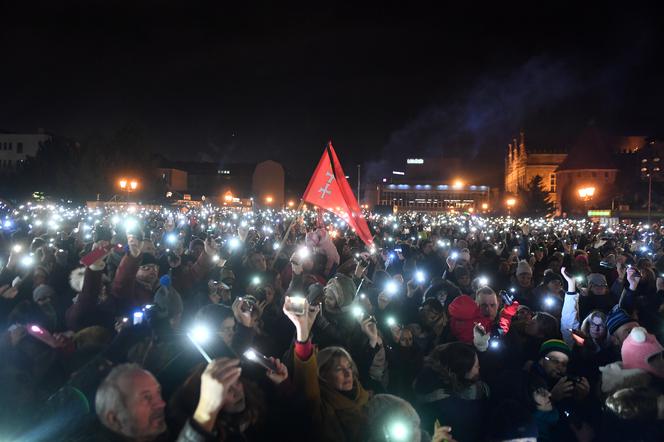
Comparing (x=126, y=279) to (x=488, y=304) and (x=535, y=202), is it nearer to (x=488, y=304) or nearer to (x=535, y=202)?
(x=488, y=304)

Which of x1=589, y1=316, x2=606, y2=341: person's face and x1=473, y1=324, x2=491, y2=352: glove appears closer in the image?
x1=473, y1=324, x2=491, y2=352: glove

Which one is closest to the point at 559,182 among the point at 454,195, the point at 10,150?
the point at 454,195

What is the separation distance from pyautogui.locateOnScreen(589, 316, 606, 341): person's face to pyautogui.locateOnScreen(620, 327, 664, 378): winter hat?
1.16m

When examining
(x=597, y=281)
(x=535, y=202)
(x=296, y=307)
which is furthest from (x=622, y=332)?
(x=535, y=202)

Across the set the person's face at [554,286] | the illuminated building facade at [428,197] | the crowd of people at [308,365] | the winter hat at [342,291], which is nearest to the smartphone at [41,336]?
the crowd of people at [308,365]

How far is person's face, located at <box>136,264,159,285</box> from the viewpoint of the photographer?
A: 6.02 metres

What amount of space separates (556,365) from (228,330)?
2.55 metres

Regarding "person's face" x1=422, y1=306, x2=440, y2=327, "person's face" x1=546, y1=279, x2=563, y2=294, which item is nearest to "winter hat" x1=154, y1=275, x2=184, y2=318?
"person's face" x1=422, y1=306, x2=440, y2=327

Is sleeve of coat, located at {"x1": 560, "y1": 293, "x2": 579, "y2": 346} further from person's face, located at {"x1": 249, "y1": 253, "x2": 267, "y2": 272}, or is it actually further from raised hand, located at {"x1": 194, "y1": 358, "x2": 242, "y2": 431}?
raised hand, located at {"x1": 194, "y1": 358, "x2": 242, "y2": 431}

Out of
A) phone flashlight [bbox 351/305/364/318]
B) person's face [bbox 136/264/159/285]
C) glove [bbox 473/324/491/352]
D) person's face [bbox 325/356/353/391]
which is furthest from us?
person's face [bbox 136/264/159/285]

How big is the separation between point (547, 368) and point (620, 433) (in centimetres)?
74

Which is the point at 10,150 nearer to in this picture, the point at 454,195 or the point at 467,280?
the point at 454,195

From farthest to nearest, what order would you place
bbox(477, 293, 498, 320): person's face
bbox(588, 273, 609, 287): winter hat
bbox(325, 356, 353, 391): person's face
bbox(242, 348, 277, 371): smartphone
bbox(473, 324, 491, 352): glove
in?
1. bbox(588, 273, 609, 287): winter hat
2. bbox(477, 293, 498, 320): person's face
3. bbox(473, 324, 491, 352): glove
4. bbox(325, 356, 353, 391): person's face
5. bbox(242, 348, 277, 371): smartphone

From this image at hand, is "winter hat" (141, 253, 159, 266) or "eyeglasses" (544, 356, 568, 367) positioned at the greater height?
"winter hat" (141, 253, 159, 266)
